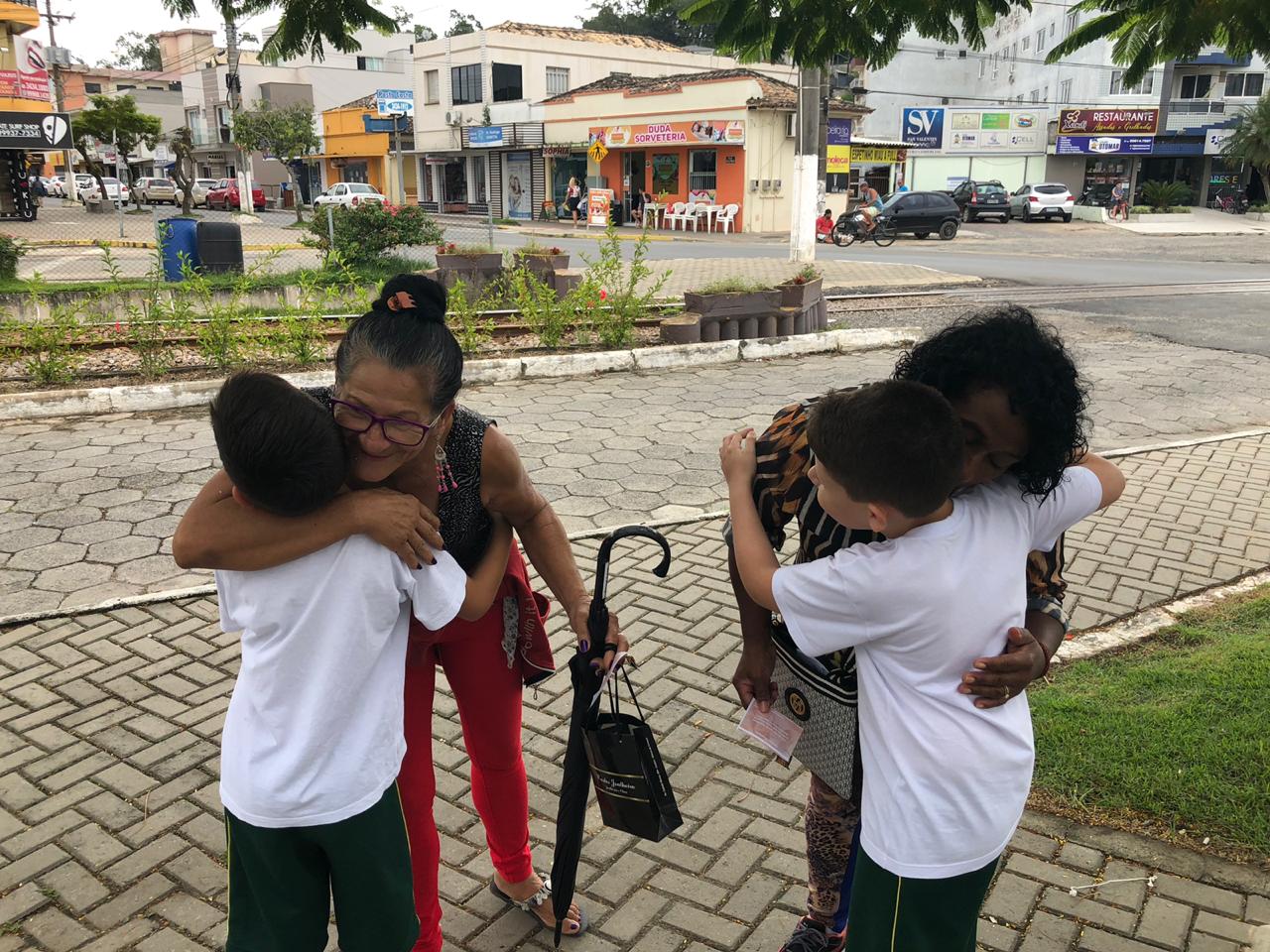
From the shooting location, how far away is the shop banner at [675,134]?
Answer: 103 feet

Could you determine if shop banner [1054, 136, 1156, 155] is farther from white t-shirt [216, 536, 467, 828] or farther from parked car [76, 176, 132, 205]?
white t-shirt [216, 536, 467, 828]

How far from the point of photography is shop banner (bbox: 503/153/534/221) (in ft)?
131

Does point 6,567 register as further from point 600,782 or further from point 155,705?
point 600,782

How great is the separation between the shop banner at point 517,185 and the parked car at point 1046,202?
18.9 m

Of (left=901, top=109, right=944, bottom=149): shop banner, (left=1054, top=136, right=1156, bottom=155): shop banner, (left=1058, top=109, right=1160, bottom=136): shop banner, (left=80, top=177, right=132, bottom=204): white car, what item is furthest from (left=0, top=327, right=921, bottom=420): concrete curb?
(left=1054, top=136, right=1156, bottom=155): shop banner

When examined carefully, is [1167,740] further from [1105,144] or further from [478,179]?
[1105,144]

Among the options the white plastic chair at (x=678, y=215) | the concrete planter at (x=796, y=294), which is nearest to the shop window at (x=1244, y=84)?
the white plastic chair at (x=678, y=215)

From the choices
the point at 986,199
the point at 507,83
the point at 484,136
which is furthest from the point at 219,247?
the point at 986,199

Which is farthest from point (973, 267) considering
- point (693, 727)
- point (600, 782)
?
point (600, 782)

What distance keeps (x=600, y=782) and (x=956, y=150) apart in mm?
48120

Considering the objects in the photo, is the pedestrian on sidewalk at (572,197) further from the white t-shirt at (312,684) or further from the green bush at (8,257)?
the white t-shirt at (312,684)

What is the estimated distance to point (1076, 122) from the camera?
44781 millimetres

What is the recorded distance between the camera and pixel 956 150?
148ft

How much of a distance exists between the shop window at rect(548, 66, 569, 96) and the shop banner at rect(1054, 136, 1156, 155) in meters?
22.6
